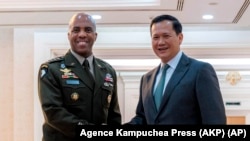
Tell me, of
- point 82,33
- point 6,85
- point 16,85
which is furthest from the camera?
point 6,85

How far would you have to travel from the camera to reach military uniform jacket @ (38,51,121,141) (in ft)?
7.63

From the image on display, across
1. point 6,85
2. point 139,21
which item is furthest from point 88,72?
point 6,85

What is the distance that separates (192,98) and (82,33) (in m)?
0.72

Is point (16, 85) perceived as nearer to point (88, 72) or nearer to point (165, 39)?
point (88, 72)

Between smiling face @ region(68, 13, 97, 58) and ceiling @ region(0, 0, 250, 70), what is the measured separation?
8.75 feet

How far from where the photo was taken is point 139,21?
5902 mm

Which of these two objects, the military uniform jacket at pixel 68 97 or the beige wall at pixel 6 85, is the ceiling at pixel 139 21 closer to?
the beige wall at pixel 6 85

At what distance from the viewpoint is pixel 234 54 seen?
Answer: 22.5ft

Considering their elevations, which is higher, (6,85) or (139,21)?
(139,21)

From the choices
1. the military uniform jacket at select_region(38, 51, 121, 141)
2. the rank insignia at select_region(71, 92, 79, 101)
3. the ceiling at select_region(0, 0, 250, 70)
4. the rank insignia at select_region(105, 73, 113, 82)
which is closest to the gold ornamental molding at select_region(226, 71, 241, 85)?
the ceiling at select_region(0, 0, 250, 70)

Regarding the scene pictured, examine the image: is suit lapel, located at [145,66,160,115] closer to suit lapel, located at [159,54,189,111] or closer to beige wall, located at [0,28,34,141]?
suit lapel, located at [159,54,189,111]

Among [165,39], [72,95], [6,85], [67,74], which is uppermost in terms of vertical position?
[165,39]

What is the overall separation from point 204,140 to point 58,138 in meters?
1.08
